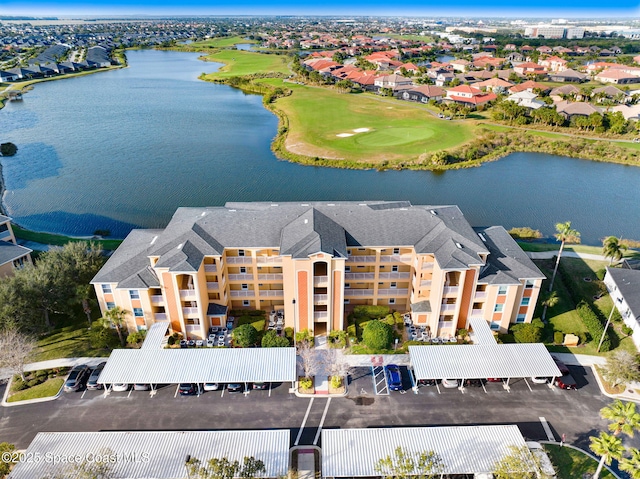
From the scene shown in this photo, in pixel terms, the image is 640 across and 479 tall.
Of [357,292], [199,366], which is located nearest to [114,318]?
[199,366]

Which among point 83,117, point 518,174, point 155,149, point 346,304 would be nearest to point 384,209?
point 346,304

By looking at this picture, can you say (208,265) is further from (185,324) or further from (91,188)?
(91,188)

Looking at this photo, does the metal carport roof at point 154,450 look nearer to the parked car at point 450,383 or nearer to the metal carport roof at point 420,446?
the metal carport roof at point 420,446

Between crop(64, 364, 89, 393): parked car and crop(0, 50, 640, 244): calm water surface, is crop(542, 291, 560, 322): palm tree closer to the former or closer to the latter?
crop(0, 50, 640, 244): calm water surface

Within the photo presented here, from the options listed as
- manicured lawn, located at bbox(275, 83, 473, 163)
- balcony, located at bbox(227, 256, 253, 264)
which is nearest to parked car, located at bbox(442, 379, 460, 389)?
balcony, located at bbox(227, 256, 253, 264)

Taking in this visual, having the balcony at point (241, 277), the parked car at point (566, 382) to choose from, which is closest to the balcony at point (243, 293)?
the balcony at point (241, 277)

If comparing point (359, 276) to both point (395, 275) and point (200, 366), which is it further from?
point (200, 366)
